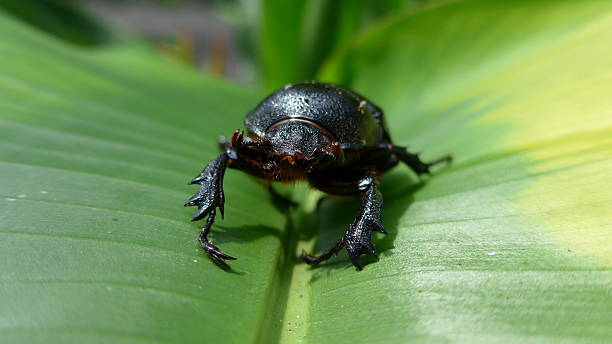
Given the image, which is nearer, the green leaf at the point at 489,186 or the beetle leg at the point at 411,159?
the green leaf at the point at 489,186

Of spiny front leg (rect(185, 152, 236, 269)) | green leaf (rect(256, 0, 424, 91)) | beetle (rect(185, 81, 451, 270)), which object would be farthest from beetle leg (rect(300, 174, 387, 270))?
green leaf (rect(256, 0, 424, 91))

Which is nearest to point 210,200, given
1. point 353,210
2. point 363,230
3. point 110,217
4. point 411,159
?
point 110,217

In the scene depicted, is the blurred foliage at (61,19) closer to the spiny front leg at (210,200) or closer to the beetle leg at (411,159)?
the spiny front leg at (210,200)

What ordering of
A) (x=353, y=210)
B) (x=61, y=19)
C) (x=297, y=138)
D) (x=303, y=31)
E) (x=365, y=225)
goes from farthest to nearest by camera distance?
(x=61, y=19) < (x=303, y=31) < (x=353, y=210) < (x=297, y=138) < (x=365, y=225)

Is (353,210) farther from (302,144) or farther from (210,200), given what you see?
(210,200)

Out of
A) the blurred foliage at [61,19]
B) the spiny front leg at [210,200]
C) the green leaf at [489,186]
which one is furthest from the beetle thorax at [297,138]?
the blurred foliage at [61,19]

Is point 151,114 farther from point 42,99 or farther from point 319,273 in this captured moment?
point 319,273

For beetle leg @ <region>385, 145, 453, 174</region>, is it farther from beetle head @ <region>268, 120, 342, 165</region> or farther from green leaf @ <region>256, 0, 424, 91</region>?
green leaf @ <region>256, 0, 424, 91</region>
